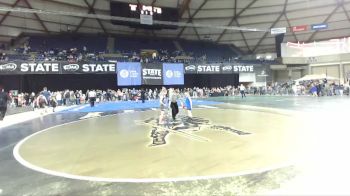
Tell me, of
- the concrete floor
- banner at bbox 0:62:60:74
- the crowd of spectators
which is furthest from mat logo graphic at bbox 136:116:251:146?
banner at bbox 0:62:60:74

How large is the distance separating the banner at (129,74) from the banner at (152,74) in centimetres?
62

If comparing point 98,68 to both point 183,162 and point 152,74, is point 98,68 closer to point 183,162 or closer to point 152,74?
point 152,74

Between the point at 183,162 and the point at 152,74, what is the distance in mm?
28989

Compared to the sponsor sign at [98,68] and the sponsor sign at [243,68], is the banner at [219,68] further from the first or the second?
the sponsor sign at [98,68]

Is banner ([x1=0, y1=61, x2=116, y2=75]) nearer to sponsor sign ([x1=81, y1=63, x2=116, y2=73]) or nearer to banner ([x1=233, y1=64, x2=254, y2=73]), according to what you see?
sponsor sign ([x1=81, y1=63, x2=116, y2=73])

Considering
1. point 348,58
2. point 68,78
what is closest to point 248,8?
point 348,58

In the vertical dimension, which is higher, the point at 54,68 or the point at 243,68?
the point at 243,68

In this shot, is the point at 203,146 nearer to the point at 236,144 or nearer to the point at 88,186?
the point at 236,144

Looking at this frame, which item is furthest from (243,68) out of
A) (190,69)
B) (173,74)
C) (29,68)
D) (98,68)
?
(29,68)

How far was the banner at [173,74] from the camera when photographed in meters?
35.5

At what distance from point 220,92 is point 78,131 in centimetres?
3016

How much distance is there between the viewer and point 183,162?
609 centimetres

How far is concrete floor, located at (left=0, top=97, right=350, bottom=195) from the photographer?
4.62 m

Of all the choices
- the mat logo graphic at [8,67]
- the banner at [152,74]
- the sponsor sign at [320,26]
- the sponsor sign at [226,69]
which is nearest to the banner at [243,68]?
the sponsor sign at [226,69]
